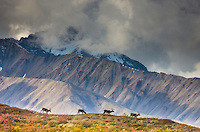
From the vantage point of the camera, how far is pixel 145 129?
63781mm

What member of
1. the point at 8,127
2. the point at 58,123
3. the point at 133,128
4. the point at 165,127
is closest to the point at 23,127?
the point at 8,127

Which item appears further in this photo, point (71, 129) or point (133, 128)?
point (133, 128)

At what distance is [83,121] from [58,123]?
15.8 feet

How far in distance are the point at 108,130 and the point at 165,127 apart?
12.7 meters

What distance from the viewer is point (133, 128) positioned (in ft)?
208

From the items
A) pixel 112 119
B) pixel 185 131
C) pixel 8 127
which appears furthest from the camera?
pixel 112 119

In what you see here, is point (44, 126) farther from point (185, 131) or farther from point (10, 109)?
point (185, 131)

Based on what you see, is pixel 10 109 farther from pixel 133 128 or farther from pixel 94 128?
pixel 133 128

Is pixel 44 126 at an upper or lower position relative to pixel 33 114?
lower

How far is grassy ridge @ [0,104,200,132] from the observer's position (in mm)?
59375

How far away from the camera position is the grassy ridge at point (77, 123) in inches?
2338

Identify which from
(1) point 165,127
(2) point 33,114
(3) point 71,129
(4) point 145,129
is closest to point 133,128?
(4) point 145,129

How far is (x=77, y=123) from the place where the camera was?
2499 inches

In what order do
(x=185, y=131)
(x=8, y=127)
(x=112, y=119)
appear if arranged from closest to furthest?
1. (x=8, y=127)
2. (x=185, y=131)
3. (x=112, y=119)
